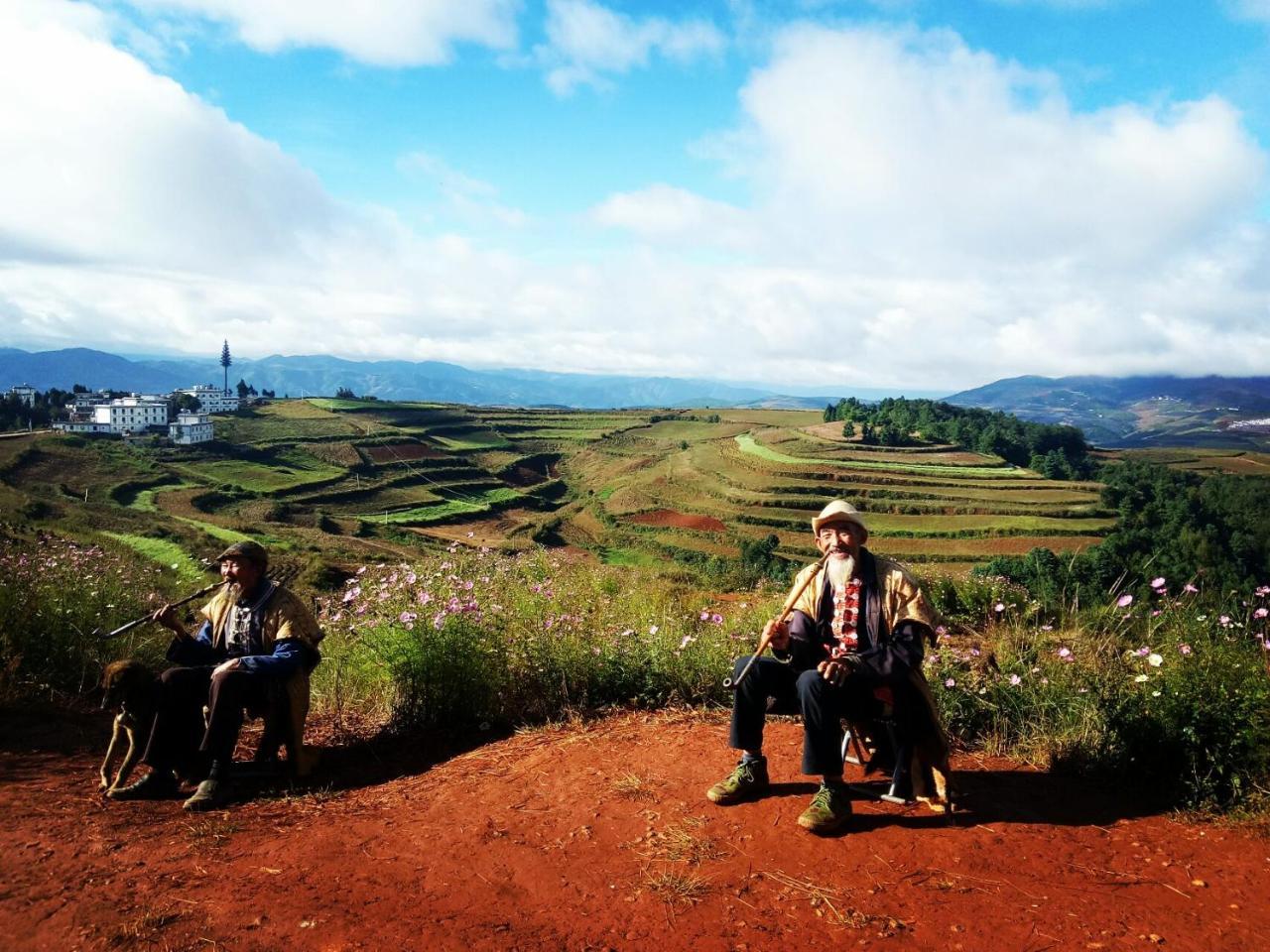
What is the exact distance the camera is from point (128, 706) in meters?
4.26

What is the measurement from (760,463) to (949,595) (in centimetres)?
7281

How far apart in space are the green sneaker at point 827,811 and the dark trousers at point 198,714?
3.29m

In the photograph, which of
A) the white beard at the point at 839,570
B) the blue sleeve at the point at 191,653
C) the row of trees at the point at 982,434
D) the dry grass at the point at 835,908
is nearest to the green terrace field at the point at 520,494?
the row of trees at the point at 982,434

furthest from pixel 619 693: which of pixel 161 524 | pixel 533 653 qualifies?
pixel 161 524

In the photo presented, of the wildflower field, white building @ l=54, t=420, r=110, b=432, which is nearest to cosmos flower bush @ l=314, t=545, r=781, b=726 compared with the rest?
the wildflower field

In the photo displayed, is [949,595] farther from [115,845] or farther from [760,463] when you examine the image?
[760,463]

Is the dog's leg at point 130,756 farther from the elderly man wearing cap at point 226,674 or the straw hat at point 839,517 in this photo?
the straw hat at point 839,517

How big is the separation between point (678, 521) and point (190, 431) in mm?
55452

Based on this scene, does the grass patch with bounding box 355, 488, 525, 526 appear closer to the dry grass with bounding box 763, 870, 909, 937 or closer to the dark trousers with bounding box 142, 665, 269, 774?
the dark trousers with bounding box 142, 665, 269, 774

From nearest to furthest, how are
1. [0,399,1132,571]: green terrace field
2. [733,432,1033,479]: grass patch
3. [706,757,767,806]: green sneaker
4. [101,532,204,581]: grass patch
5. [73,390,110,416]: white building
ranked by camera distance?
[706,757,767,806]: green sneaker
[101,532,204,581]: grass patch
[0,399,1132,571]: green terrace field
[733,432,1033,479]: grass patch
[73,390,110,416]: white building

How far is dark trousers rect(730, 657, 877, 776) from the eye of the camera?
3.78 m

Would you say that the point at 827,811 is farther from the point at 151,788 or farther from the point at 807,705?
the point at 151,788

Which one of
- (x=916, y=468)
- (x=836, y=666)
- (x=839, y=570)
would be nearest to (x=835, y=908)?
(x=836, y=666)

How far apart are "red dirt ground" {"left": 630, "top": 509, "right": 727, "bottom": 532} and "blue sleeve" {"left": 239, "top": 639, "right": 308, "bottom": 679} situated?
→ 57.5m
